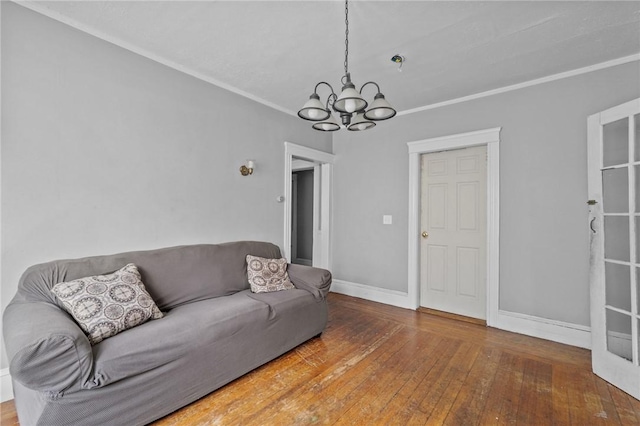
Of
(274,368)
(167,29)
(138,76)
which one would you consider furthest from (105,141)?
(274,368)

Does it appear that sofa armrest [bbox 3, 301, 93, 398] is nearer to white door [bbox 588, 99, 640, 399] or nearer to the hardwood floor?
the hardwood floor

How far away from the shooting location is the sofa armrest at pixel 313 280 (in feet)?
9.39

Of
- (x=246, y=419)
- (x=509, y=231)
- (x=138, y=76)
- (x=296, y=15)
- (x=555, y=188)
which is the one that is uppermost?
(x=296, y=15)

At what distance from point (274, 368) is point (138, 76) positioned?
2.70m

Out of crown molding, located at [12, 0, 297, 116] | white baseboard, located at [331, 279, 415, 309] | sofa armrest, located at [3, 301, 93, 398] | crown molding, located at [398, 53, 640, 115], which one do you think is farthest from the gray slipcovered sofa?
crown molding, located at [398, 53, 640, 115]

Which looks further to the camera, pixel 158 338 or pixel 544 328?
pixel 544 328

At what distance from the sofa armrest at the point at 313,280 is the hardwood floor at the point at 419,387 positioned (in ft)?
1.51

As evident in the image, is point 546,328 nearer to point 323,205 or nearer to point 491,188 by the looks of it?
point 491,188

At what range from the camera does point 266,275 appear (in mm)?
2877

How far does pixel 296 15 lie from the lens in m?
2.03

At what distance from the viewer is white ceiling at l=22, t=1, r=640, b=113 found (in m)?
1.99

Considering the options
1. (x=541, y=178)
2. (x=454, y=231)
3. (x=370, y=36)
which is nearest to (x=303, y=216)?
(x=454, y=231)

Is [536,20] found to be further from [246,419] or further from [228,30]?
[246,419]

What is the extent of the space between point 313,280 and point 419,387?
1.26 m
